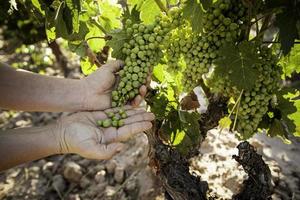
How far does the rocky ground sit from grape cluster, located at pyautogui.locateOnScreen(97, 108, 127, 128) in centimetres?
118

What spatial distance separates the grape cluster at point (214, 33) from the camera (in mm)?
1997

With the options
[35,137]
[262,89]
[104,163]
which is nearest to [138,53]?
[262,89]

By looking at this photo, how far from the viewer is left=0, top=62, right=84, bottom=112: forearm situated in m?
2.65

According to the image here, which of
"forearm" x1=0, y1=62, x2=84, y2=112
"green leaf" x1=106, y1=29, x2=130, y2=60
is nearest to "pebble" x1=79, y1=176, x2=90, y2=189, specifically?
"forearm" x1=0, y1=62, x2=84, y2=112

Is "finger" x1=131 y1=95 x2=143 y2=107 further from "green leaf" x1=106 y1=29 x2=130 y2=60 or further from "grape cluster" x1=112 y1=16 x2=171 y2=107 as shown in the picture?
"green leaf" x1=106 y1=29 x2=130 y2=60

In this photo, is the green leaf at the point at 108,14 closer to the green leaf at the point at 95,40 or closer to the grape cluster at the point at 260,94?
the green leaf at the point at 95,40

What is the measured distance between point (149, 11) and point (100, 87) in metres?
0.55

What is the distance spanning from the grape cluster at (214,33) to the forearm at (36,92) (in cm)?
88

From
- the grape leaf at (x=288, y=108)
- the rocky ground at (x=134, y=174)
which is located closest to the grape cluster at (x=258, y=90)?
the grape leaf at (x=288, y=108)

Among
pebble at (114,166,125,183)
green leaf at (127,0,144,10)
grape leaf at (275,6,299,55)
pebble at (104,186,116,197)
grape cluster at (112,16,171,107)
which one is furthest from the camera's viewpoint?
pebble at (114,166,125,183)

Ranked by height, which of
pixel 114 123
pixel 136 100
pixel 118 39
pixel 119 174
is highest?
pixel 118 39

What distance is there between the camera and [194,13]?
1.96m

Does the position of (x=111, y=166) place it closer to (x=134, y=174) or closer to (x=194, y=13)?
(x=134, y=174)

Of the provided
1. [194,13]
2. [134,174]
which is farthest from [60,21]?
[134,174]
